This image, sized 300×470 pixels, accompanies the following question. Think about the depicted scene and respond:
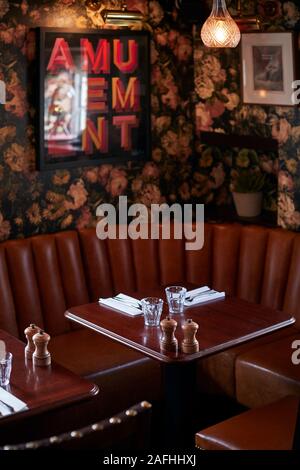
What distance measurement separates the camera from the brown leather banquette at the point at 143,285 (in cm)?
440

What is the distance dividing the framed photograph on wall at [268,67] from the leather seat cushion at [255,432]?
2.08 metres

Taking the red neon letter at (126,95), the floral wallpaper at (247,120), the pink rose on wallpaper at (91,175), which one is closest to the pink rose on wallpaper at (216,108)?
the floral wallpaper at (247,120)

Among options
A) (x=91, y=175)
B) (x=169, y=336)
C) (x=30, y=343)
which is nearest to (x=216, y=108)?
(x=91, y=175)

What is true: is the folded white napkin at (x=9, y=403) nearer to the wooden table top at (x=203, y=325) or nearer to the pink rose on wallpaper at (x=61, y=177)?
the wooden table top at (x=203, y=325)

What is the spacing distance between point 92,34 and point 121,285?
1.54 meters

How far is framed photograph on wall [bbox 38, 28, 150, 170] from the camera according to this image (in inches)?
192

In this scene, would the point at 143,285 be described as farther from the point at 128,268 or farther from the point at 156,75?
the point at 156,75

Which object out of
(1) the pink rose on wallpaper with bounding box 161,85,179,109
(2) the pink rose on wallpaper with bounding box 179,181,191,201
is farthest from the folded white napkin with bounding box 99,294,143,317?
(1) the pink rose on wallpaper with bounding box 161,85,179,109

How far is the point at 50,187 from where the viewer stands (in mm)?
5051

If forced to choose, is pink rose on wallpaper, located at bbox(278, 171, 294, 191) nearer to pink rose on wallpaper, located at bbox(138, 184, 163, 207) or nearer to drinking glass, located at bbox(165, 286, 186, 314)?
pink rose on wallpaper, located at bbox(138, 184, 163, 207)

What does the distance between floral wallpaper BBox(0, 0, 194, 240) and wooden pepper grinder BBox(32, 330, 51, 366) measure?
1.57 m
